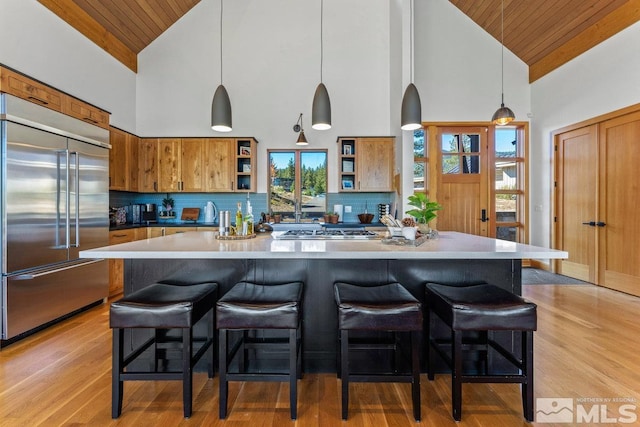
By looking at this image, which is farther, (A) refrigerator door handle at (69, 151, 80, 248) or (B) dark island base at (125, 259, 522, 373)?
(A) refrigerator door handle at (69, 151, 80, 248)

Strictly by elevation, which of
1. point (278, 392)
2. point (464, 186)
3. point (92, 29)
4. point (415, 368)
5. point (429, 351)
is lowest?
point (278, 392)

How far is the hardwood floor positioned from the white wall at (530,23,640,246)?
3.12 metres

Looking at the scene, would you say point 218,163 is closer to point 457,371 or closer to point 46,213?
point 46,213

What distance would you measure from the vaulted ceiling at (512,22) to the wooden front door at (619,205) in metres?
1.37

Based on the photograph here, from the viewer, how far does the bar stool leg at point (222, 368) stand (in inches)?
64.7

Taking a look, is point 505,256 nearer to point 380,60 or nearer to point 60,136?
point 60,136

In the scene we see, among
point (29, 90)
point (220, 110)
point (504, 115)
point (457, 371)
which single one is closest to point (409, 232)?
point (457, 371)

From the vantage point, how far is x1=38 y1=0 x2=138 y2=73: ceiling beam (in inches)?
143

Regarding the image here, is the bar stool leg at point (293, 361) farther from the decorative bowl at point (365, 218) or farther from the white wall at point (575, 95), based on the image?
the white wall at point (575, 95)

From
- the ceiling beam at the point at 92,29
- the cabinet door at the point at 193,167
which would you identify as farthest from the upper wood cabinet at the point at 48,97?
the cabinet door at the point at 193,167

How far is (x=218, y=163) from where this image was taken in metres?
5.05

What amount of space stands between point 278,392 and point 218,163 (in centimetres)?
391

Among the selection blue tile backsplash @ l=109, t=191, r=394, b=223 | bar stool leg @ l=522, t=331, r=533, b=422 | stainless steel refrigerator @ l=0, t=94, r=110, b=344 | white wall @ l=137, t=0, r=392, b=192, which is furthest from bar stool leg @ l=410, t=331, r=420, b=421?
white wall @ l=137, t=0, r=392, b=192

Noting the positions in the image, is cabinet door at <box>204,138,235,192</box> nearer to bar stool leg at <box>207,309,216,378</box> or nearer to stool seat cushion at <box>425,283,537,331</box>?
bar stool leg at <box>207,309,216,378</box>
